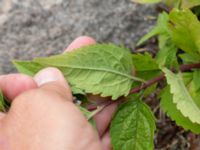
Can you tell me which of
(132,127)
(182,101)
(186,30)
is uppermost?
(186,30)

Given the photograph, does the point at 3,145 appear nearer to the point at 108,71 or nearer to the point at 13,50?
the point at 108,71

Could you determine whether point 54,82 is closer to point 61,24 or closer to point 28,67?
point 28,67

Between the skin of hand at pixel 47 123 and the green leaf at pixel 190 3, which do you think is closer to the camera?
the skin of hand at pixel 47 123

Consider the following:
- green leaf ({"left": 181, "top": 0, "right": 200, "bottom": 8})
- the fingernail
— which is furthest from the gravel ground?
the fingernail

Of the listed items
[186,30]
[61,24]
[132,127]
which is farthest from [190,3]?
[61,24]

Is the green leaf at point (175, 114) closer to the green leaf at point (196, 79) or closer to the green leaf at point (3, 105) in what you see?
the green leaf at point (196, 79)

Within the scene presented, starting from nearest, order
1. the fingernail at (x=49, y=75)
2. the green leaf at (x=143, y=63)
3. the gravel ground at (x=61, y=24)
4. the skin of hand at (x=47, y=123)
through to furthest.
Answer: the skin of hand at (x=47, y=123) < the fingernail at (x=49, y=75) < the green leaf at (x=143, y=63) < the gravel ground at (x=61, y=24)

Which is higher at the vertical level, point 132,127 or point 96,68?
point 96,68

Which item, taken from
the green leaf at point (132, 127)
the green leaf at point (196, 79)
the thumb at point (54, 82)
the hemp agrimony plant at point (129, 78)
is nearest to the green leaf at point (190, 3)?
the hemp agrimony plant at point (129, 78)
